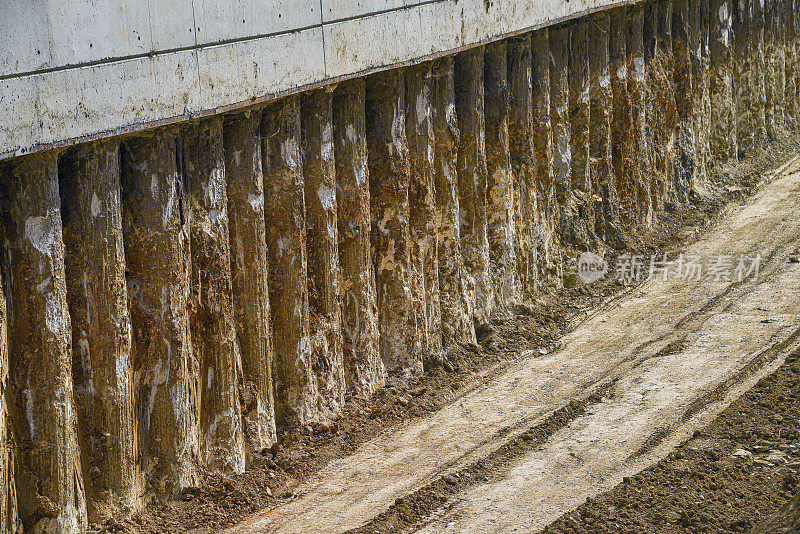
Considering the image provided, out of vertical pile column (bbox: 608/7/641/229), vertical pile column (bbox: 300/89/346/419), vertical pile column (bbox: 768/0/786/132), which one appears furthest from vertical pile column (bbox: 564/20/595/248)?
vertical pile column (bbox: 768/0/786/132)

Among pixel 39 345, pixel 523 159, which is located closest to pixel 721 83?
pixel 523 159

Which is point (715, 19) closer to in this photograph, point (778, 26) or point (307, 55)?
point (778, 26)

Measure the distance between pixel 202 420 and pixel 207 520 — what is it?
2.30ft

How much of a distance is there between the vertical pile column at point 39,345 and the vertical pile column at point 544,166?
5.62m

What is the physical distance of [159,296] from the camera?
6.95 meters

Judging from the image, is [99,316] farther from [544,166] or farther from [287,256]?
[544,166]

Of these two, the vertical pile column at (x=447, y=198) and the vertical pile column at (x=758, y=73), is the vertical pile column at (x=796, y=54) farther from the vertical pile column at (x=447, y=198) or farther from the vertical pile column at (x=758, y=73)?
the vertical pile column at (x=447, y=198)

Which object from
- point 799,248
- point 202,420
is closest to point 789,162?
point 799,248

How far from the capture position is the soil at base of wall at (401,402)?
7230mm

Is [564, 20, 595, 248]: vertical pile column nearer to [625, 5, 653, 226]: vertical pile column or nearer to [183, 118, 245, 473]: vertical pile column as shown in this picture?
[625, 5, 653, 226]: vertical pile column

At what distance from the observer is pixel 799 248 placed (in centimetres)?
1182

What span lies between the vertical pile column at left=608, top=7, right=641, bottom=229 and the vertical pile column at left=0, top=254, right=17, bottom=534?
7.57 metres

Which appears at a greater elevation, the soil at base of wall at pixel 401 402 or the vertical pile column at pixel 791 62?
the vertical pile column at pixel 791 62

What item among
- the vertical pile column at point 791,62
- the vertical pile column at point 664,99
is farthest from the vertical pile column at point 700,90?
the vertical pile column at point 791,62
